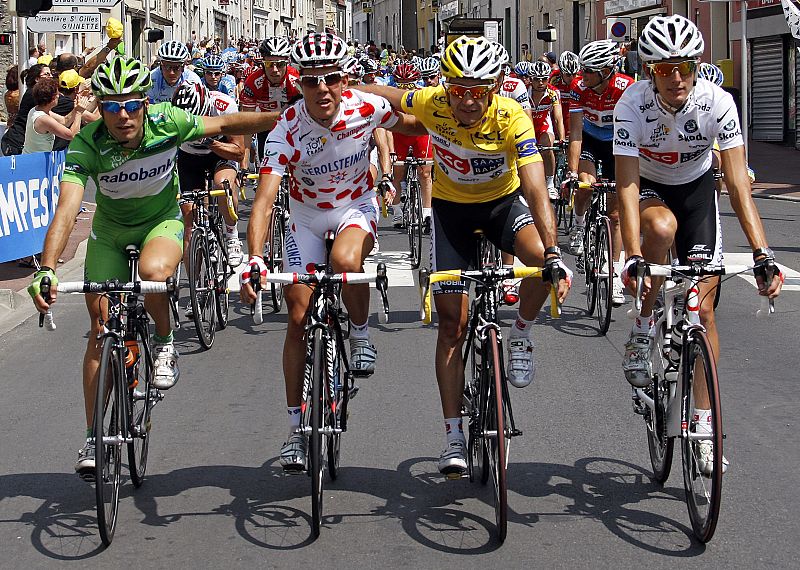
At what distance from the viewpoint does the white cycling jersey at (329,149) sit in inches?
254

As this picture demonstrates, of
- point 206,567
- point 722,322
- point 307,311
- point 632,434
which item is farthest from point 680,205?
point 722,322

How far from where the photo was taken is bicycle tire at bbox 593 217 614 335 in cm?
1036

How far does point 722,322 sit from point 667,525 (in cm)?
542

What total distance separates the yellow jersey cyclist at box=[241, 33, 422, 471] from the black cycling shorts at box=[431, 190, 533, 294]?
1.32ft

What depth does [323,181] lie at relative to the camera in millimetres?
6684

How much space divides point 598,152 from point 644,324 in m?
5.85

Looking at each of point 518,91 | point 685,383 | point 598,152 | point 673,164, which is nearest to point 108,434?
point 685,383

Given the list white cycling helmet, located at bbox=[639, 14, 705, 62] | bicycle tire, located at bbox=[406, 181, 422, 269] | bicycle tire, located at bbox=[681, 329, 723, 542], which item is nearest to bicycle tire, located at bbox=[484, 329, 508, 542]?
bicycle tire, located at bbox=[681, 329, 723, 542]

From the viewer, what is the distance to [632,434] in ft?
23.7

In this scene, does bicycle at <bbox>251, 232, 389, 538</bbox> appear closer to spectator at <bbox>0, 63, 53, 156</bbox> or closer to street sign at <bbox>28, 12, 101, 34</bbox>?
spectator at <bbox>0, 63, 53, 156</bbox>

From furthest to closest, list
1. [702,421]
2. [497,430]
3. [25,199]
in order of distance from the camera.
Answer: [25,199] < [702,421] < [497,430]

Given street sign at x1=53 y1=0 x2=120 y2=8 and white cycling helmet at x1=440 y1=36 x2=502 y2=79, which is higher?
street sign at x1=53 y1=0 x2=120 y2=8

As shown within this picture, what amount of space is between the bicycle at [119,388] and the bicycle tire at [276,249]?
484 cm

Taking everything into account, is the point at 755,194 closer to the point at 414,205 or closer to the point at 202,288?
the point at 414,205
